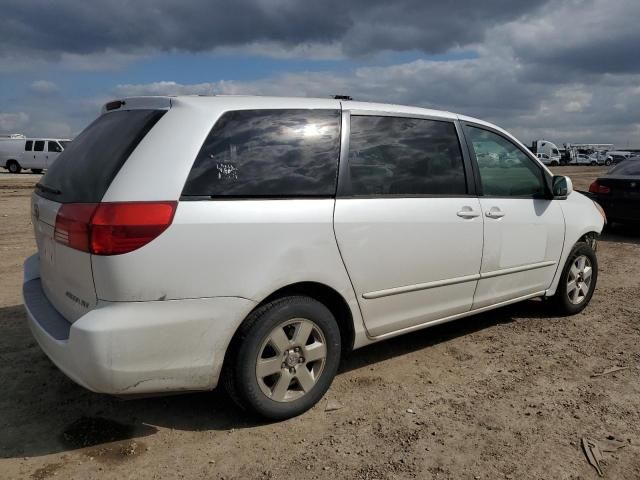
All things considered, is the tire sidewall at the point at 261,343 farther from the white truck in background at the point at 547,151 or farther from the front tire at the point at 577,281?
the white truck in background at the point at 547,151

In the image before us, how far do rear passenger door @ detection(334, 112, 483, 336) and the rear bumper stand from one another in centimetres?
86

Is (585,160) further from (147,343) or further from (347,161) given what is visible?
(147,343)

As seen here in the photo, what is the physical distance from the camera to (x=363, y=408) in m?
3.34

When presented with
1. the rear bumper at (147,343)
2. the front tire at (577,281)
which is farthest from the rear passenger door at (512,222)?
the rear bumper at (147,343)

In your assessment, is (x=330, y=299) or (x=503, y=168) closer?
(x=330, y=299)

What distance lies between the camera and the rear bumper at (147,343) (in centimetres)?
256

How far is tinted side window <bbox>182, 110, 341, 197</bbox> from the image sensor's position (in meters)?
2.84

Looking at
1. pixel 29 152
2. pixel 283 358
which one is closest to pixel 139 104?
pixel 283 358

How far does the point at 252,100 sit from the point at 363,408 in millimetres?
1920

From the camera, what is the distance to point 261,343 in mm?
2922

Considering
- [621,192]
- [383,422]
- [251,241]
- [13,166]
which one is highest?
[621,192]

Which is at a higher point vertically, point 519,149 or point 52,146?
point 52,146

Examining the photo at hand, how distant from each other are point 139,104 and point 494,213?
255 cm

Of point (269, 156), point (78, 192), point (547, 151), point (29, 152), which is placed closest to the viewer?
point (78, 192)
